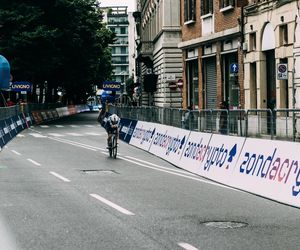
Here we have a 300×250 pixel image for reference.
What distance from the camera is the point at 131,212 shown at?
39.1 feet

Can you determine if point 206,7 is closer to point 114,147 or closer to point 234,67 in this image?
point 234,67

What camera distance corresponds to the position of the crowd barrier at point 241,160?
13438 millimetres

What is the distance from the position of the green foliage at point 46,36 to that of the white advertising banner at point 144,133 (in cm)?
2422

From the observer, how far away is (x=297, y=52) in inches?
1057

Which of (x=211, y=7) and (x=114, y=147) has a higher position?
(x=211, y=7)

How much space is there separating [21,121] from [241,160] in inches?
1233

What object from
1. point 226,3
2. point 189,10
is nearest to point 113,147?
point 226,3

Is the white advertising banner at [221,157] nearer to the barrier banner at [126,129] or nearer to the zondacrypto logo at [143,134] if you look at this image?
the zondacrypto logo at [143,134]

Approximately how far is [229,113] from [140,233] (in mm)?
9244

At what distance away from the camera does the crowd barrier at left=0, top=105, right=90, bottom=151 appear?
32438 millimetres

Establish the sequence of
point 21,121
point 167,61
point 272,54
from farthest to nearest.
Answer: point 167,61 → point 21,121 → point 272,54

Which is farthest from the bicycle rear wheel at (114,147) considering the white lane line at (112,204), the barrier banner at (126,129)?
the white lane line at (112,204)

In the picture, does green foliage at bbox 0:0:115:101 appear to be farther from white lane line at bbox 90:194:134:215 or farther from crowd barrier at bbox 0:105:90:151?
white lane line at bbox 90:194:134:215

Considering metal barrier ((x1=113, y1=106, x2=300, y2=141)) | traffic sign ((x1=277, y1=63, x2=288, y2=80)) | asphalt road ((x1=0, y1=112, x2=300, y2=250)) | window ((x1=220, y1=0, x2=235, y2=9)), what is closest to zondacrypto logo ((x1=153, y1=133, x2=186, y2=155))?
metal barrier ((x1=113, y1=106, x2=300, y2=141))
